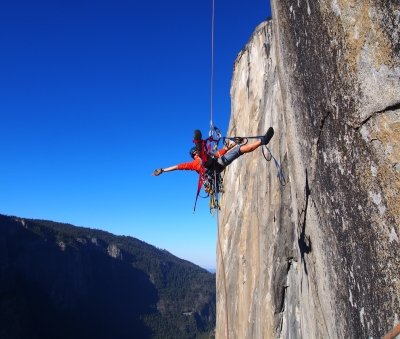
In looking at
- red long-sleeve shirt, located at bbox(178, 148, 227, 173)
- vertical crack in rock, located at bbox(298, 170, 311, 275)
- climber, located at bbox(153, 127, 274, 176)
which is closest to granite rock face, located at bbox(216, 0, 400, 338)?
vertical crack in rock, located at bbox(298, 170, 311, 275)

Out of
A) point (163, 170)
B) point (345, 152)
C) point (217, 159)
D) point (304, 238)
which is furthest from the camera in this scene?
point (163, 170)

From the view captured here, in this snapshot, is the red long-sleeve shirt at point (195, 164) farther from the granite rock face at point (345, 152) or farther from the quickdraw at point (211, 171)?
the granite rock face at point (345, 152)

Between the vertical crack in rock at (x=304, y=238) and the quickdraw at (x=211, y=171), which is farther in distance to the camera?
the quickdraw at (x=211, y=171)

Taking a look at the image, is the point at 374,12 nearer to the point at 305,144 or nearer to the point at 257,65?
the point at 305,144

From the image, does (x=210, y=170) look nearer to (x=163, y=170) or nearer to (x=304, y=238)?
(x=163, y=170)

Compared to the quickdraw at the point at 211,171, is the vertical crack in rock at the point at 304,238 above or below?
below

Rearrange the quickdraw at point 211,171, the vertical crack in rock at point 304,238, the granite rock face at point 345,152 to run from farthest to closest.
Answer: the quickdraw at point 211,171 → the vertical crack in rock at point 304,238 → the granite rock face at point 345,152

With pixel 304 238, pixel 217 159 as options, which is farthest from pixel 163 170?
pixel 304 238

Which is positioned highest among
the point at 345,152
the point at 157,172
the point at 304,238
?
the point at 157,172

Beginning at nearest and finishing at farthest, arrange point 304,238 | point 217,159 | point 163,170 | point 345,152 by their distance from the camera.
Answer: point 345,152 < point 304,238 < point 217,159 < point 163,170

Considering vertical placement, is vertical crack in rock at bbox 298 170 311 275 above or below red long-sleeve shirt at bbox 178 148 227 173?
below

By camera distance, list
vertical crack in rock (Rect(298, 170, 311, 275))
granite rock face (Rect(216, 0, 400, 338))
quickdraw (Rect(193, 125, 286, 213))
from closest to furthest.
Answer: granite rock face (Rect(216, 0, 400, 338))
vertical crack in rock (Rect(298, 170, 311, 275))
quickdraw (Rect(193, 125, 286, 213))

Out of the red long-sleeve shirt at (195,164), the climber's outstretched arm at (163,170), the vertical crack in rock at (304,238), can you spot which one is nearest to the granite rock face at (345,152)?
the vertical crack in rock at (304,238)

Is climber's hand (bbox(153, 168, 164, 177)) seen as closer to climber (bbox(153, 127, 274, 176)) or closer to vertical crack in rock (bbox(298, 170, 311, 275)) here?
climber (bbox(153, 127, 274, 176))
